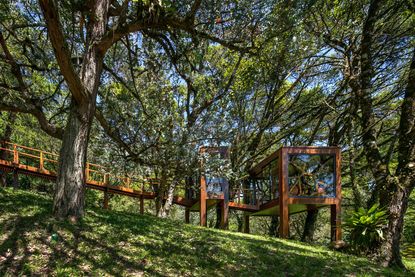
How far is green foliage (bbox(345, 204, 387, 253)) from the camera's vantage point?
802cm

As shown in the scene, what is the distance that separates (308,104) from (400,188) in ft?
28.4

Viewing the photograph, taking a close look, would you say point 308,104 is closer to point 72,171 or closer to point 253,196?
point 253,196

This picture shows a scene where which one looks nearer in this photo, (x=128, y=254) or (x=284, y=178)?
(x=128, y=254)

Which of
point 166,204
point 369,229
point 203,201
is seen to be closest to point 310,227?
point 203,201

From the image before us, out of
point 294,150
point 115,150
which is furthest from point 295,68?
point 115,150

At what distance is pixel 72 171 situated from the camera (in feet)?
21.9

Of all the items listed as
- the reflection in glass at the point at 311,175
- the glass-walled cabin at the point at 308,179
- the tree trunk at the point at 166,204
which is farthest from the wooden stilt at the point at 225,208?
the reflection in glass at the point at 311,175

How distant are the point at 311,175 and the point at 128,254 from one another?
30.4 feet

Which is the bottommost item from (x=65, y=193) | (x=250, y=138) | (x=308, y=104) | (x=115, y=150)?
(x=65, y=193)

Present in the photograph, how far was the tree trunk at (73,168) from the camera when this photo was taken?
6.62 metres

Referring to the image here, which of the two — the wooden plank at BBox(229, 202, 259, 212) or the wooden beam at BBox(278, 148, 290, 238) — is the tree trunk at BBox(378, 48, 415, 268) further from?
the wooden plank at BBox(229, 202, 259, 212)

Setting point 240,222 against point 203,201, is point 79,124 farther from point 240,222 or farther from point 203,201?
point 240,222

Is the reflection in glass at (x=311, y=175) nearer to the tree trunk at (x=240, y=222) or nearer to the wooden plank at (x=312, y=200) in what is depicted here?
the wooden plank at (x=312, y=200)

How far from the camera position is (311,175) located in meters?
13.0
